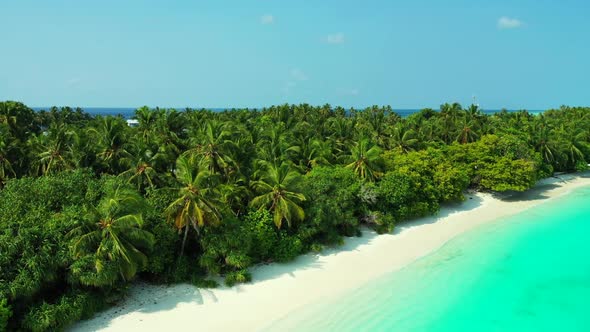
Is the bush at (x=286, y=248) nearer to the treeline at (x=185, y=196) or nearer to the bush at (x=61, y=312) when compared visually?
the treeline at (x=185, y=196)

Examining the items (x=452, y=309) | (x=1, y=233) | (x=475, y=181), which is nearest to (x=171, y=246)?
(x=1, y=233)

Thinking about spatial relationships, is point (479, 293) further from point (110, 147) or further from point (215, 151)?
point (110, 147)

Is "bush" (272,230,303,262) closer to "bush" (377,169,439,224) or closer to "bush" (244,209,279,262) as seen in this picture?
"bush" (244,209,279,262)

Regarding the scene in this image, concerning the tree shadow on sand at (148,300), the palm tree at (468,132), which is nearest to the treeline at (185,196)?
the tree shadow on sand at (148,300)

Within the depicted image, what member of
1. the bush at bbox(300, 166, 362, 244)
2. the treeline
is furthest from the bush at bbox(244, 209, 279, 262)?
the bush at bbox(300, 166, 362, 244)

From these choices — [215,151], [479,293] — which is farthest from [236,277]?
[479,293]

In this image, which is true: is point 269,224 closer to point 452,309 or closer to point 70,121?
point 452,309
